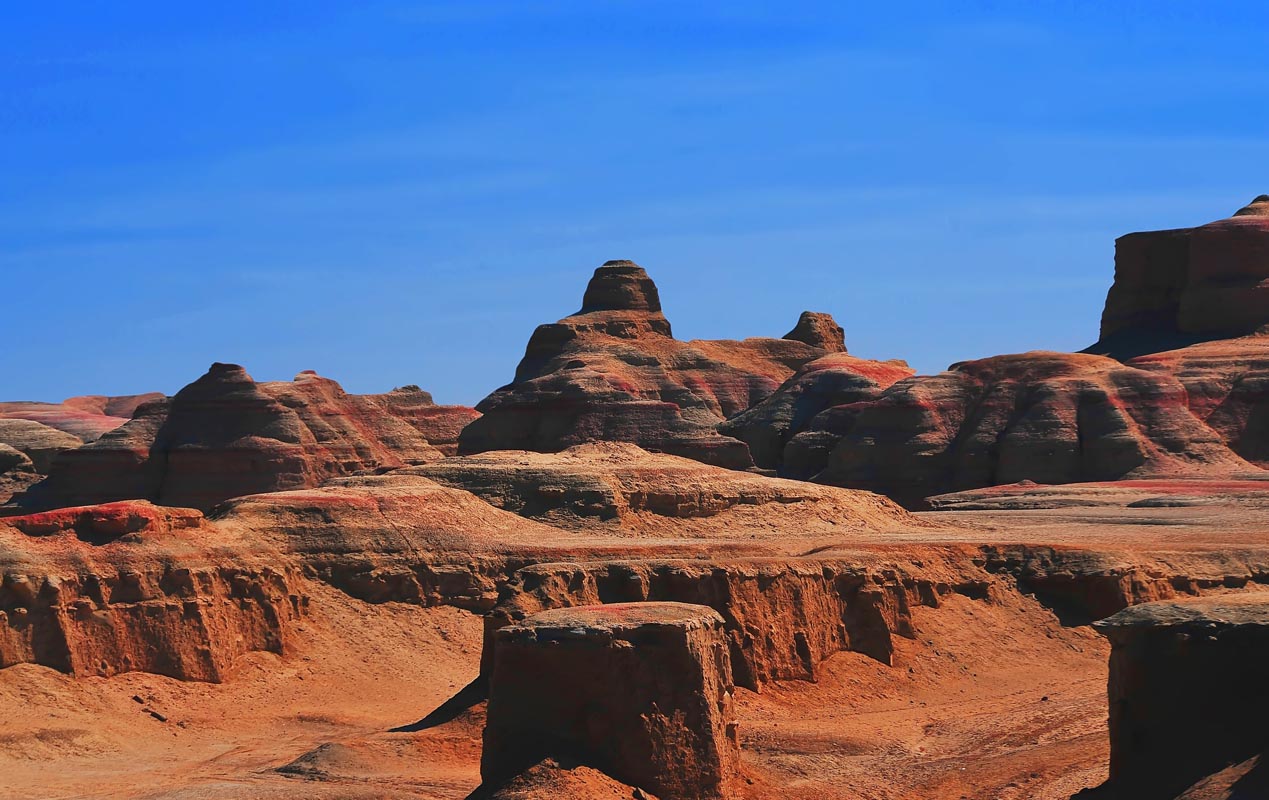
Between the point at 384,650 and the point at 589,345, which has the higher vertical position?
the point at 589,345

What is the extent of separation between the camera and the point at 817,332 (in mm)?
130250

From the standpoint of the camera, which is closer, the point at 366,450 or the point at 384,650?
the point at 384,650

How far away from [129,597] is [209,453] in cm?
4131

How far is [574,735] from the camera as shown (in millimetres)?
23422

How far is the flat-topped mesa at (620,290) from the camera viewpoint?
121 m

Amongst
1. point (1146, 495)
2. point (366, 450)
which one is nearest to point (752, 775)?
point (1146, 495)

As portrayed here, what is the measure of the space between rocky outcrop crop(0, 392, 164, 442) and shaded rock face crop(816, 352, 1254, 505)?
44.4m

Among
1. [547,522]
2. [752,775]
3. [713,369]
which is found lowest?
[752,775]

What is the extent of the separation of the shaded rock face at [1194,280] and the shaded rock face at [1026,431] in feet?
38.0

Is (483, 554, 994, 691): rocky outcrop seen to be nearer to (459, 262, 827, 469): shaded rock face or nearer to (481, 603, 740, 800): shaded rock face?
(481, 603, 740, 800): shaded rock face

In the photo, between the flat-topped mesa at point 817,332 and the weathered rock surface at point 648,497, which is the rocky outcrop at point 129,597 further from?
the flat-topped mesa at point 817,332

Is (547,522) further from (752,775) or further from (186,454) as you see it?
(186,454)

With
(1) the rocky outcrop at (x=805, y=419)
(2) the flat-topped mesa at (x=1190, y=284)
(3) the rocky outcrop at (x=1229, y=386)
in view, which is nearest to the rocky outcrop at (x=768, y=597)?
(3) the rocky outcrop at (x=1229, y=386)

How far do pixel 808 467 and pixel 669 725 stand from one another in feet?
216
